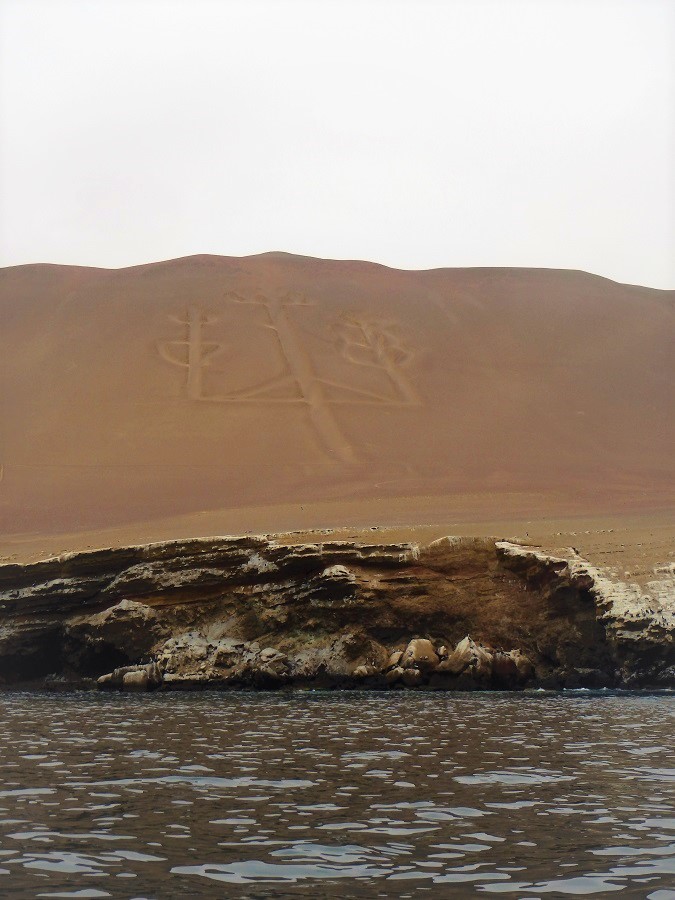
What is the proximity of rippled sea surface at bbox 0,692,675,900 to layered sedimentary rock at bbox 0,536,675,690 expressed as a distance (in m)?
4.23

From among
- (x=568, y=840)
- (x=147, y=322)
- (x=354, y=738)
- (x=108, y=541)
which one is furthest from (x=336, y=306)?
(x=568, y=840)

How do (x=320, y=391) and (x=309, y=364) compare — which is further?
(x=309, y=364)

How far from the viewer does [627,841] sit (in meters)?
7.43

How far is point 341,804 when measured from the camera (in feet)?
28.8

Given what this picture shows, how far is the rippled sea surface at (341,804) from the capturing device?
259 inches

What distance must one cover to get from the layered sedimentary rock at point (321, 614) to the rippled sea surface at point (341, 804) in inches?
167

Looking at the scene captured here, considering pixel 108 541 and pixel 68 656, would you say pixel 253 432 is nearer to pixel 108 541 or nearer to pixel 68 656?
pixel 108 541

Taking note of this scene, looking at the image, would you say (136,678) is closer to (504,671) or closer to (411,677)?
(411,677)

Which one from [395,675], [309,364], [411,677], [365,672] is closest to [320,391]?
[309,364]

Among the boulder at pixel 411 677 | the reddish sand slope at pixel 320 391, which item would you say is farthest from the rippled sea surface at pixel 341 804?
the reddish sand slope at pixel 320 391

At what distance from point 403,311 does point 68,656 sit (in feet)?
118

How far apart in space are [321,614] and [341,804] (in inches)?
462

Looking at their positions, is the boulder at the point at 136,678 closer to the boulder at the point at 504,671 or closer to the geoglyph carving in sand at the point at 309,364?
the boulder at the point at 504,671

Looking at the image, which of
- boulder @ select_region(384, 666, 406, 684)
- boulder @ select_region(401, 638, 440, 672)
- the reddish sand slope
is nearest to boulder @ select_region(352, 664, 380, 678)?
boulder @ select_region(384, 666, 406, 684)
